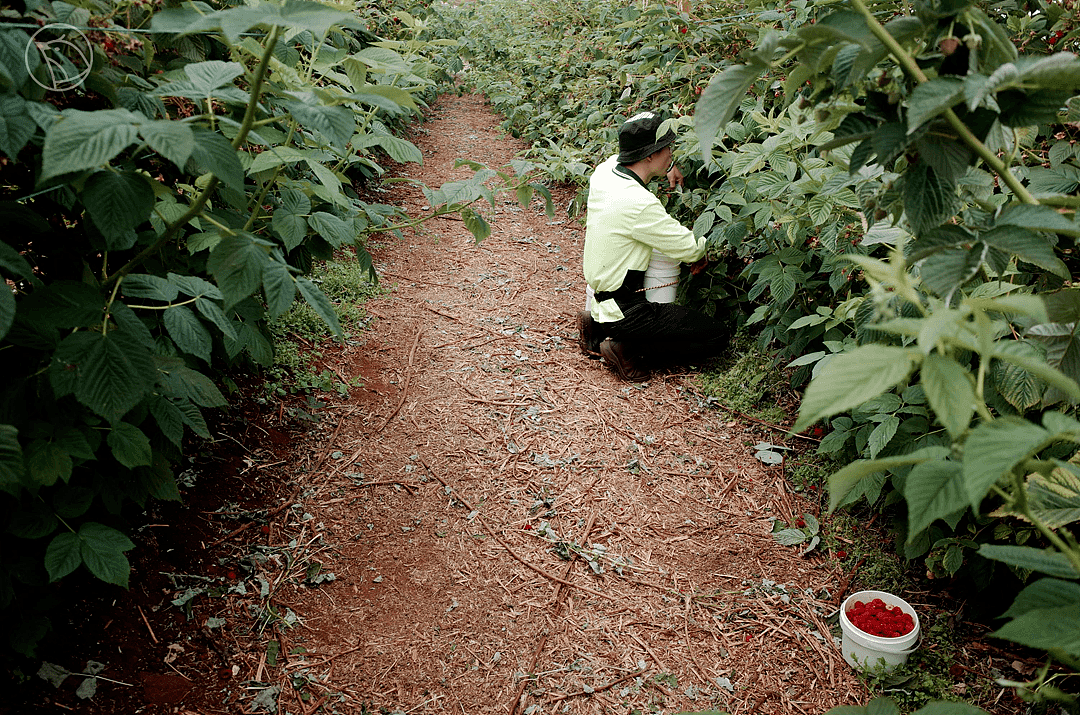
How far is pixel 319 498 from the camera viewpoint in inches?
105

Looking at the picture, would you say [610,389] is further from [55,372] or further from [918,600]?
[55,372]

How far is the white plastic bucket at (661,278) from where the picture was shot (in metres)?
3.93

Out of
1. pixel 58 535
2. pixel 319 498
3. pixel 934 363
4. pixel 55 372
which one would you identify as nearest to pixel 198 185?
pixel 55 372

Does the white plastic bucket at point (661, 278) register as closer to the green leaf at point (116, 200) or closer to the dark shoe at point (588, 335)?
the dark shoe at point (588, 335)

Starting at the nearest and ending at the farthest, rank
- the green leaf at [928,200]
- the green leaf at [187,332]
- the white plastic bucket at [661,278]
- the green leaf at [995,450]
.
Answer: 1. the green leaf at [995,450]
2. the green leaf at [928,200]
3. the green leaf at [187,332]
4. the white plastic bucket at [661,278]

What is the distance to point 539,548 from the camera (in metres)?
2.66

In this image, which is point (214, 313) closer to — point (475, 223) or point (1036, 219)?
point (475, 223)

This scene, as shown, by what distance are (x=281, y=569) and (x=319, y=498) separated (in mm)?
382

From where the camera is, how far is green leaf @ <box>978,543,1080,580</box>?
2.64 ft

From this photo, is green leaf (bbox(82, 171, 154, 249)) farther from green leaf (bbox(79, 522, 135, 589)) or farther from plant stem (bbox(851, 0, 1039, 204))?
plant stem (bbox(851, 0, 1039, 204))

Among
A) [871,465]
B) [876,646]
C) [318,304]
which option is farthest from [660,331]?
[871,465]

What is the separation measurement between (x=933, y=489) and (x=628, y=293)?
309cm

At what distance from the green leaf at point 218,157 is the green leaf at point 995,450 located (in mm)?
1208

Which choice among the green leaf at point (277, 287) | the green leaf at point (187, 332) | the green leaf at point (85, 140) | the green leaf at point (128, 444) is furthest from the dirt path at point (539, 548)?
the green leaf at point (85, 140)
